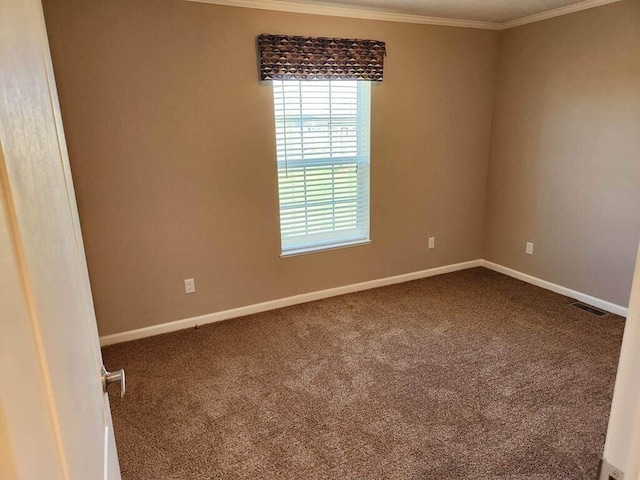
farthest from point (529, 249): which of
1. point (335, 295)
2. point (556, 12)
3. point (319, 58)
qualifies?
point (319, 58)

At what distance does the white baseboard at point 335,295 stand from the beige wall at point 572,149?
73 millimetres

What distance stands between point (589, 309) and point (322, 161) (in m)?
2.53

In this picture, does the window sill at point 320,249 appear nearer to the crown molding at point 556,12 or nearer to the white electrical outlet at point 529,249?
the white electrical outlet at point 529,249

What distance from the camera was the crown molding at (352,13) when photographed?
9.56ft

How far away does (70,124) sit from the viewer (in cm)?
260

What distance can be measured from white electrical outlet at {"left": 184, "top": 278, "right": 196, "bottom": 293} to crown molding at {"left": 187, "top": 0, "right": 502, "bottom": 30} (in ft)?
6.46

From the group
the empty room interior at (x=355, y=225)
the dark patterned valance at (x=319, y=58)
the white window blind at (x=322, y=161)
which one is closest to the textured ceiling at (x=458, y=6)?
the empty room interior at (x=355, y=225)

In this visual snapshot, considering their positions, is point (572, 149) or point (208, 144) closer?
point (208, 144)

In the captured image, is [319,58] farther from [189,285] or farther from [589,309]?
[589,309]

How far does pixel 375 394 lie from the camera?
2.36m

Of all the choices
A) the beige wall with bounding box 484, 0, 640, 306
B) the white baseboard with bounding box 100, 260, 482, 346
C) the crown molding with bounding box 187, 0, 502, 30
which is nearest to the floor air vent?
the beige wall with bounding box 484, 0, 640, 306

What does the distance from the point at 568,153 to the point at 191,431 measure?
3.55 m

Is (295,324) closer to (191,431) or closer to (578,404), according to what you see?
(191,431)

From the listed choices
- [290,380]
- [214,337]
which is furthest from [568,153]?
[214,337]
